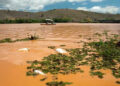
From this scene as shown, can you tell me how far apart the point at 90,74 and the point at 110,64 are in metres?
1.52

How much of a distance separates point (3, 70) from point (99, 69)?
13.2 feet

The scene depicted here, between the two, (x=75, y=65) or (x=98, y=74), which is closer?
(x=98, y=74)

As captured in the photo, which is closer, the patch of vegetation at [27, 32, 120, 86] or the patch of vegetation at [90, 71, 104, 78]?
the patch of vegetation at [90, 71, 104, 78]

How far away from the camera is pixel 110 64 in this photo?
6.21m

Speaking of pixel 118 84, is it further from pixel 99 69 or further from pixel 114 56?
pixel 114 56

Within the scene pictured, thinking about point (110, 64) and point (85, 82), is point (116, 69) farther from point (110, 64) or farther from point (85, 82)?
point (85, 82)

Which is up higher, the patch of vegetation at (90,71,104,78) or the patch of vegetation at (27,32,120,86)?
the patch of vegetation at (27,32,120,86)

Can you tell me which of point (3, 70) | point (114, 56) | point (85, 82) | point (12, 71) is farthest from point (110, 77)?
point (3, 70)

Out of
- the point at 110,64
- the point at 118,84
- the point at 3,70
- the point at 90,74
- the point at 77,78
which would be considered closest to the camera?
the point at 118,84

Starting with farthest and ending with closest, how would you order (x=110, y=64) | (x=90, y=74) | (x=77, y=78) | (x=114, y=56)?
(x=114, y=56), (x=110, y=64), (x=90, y=74), (x=77, y=78)

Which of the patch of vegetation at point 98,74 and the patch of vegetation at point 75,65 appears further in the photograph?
the patch of vegetation at point 75,65

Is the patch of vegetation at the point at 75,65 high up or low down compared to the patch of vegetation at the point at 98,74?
up

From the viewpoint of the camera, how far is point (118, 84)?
4.52 meters

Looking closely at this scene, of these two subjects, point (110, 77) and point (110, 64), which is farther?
point (110, 64)
